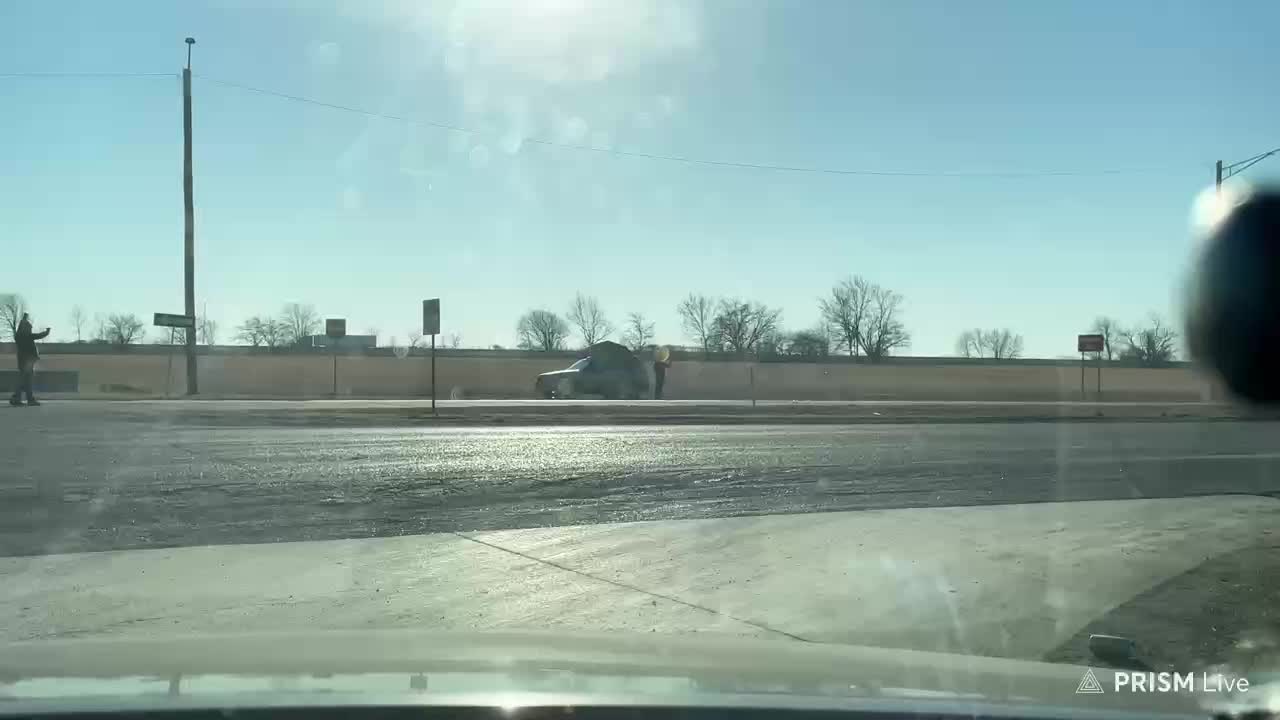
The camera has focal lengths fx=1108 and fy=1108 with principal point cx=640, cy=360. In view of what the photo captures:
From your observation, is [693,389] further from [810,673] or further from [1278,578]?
[810,673]

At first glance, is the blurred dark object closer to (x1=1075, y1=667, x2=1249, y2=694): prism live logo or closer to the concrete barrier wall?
(x1=1075, y1=667, x2=1249, y2=694): prism live logo

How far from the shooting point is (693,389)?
2023 inches

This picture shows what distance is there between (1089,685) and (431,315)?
2281 centimetres

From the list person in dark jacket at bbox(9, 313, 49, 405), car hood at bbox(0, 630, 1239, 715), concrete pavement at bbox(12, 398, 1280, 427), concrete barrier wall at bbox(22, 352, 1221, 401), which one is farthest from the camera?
concrete barrier wall at bbox(22, 352, 1221, 401)

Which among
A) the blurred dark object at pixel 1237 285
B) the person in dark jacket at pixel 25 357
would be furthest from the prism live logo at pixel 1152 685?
the person in dark jacket at pixel 25 357

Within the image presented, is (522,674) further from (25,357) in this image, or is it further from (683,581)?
(25,357)

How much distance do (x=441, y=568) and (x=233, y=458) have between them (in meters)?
7.84

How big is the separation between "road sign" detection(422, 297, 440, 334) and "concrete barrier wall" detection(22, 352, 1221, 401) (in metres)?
18.2

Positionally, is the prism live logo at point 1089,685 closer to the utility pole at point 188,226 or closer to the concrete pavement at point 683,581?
the concrete pavement at point 683,581

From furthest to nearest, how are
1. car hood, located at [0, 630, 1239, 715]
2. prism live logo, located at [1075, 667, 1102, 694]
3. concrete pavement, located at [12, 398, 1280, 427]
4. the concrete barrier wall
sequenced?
the concrete barrier wall
concrete pavement, located at [12, 398, 1280, 427]
prism live logo, located at [1075, 667, 1102, 694]
car hood, located at [0, 630, 1239, 715]

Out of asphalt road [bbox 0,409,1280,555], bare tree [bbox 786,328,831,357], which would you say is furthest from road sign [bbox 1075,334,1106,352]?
bare tree [bbox 786,328,831,357]

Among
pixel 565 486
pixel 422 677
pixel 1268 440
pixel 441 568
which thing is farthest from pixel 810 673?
pixel 1268 440

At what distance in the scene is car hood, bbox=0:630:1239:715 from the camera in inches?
110

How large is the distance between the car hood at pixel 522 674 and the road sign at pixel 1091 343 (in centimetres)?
3666
